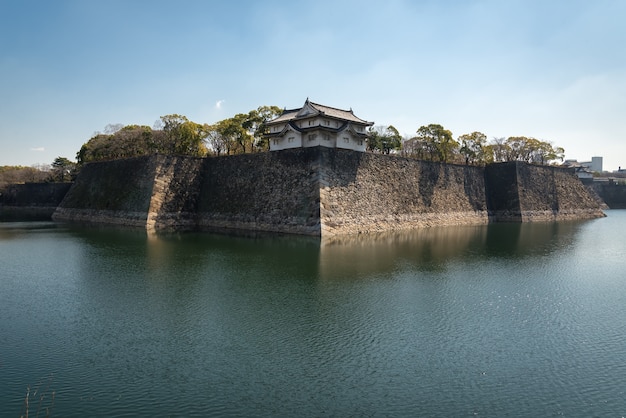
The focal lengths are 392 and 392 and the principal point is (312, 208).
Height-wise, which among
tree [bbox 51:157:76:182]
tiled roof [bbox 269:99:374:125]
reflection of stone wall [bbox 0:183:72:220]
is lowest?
reflection of stone wall [bbox 0:183:72:220]

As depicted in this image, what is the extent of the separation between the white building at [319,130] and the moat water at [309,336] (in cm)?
1152

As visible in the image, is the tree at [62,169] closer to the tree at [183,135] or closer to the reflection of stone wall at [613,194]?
Answer: the tree at [183,135]

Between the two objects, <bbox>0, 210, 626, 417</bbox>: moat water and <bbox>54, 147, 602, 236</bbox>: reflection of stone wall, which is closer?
<bbox>0, 210, 626, 417</bbox>: moat water

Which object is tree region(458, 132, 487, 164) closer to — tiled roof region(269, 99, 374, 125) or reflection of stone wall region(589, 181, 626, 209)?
tiled roof region(269, 99, 374, 125)

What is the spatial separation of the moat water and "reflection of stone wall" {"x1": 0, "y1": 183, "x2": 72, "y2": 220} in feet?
89.3

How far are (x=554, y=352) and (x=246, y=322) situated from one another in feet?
18.4

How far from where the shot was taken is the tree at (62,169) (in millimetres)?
42312

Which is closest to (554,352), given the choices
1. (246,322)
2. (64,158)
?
(246,322)

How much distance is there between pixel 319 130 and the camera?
23828mm

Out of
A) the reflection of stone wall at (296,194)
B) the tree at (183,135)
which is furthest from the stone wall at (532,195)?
the tree at (183,135)

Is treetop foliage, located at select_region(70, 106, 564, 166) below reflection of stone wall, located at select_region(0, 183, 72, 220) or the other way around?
the other way around

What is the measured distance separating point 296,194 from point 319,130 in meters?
4.70

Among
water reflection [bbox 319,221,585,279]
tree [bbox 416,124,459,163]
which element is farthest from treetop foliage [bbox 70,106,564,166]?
water reflection [bbox 319,221,585,279]

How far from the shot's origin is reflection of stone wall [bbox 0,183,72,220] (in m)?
37.7
